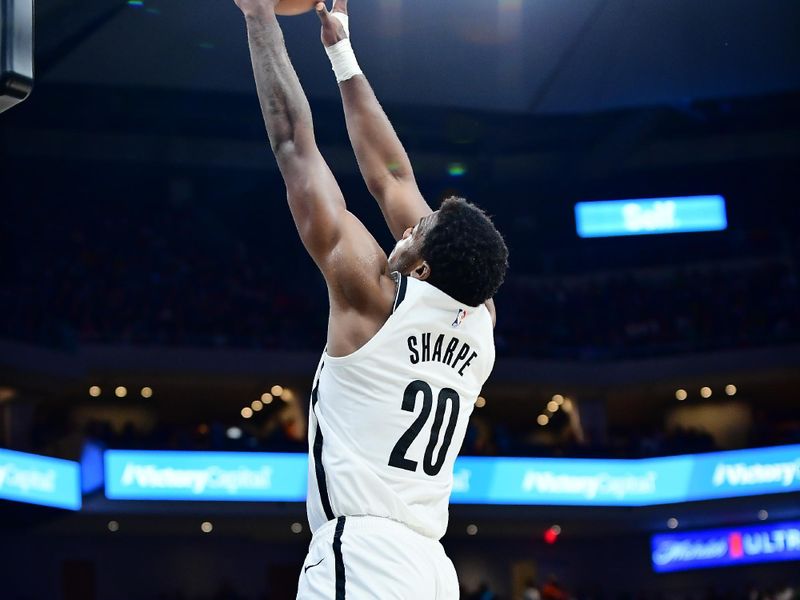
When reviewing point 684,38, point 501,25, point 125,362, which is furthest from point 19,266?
point 684,38

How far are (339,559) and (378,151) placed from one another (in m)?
1.52

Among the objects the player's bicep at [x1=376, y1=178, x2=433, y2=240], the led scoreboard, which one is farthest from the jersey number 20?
the led scoreboard

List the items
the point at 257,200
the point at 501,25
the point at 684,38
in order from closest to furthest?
the point at 501,25, the point at 684,38, the point at 257,200

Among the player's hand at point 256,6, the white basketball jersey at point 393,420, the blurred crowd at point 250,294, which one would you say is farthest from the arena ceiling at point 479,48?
the white basketball jersey at point 393,420

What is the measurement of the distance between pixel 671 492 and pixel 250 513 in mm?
8348

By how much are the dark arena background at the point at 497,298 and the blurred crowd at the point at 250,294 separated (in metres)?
0.08

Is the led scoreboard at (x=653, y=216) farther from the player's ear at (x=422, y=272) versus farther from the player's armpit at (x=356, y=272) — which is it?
the player's armpit at (x=356, y=272)

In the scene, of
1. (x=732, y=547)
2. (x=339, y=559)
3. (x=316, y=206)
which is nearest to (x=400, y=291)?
(x=316, y=206)

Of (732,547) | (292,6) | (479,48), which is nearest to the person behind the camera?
(292,6)

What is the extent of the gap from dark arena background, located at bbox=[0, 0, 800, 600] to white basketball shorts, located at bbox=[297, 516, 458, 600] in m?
12.3

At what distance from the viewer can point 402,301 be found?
3.37 metres

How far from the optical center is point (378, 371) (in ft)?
11.0

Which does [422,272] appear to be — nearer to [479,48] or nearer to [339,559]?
[339,559]

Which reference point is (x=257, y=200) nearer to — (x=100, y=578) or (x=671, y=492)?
(x=100, y=578)
